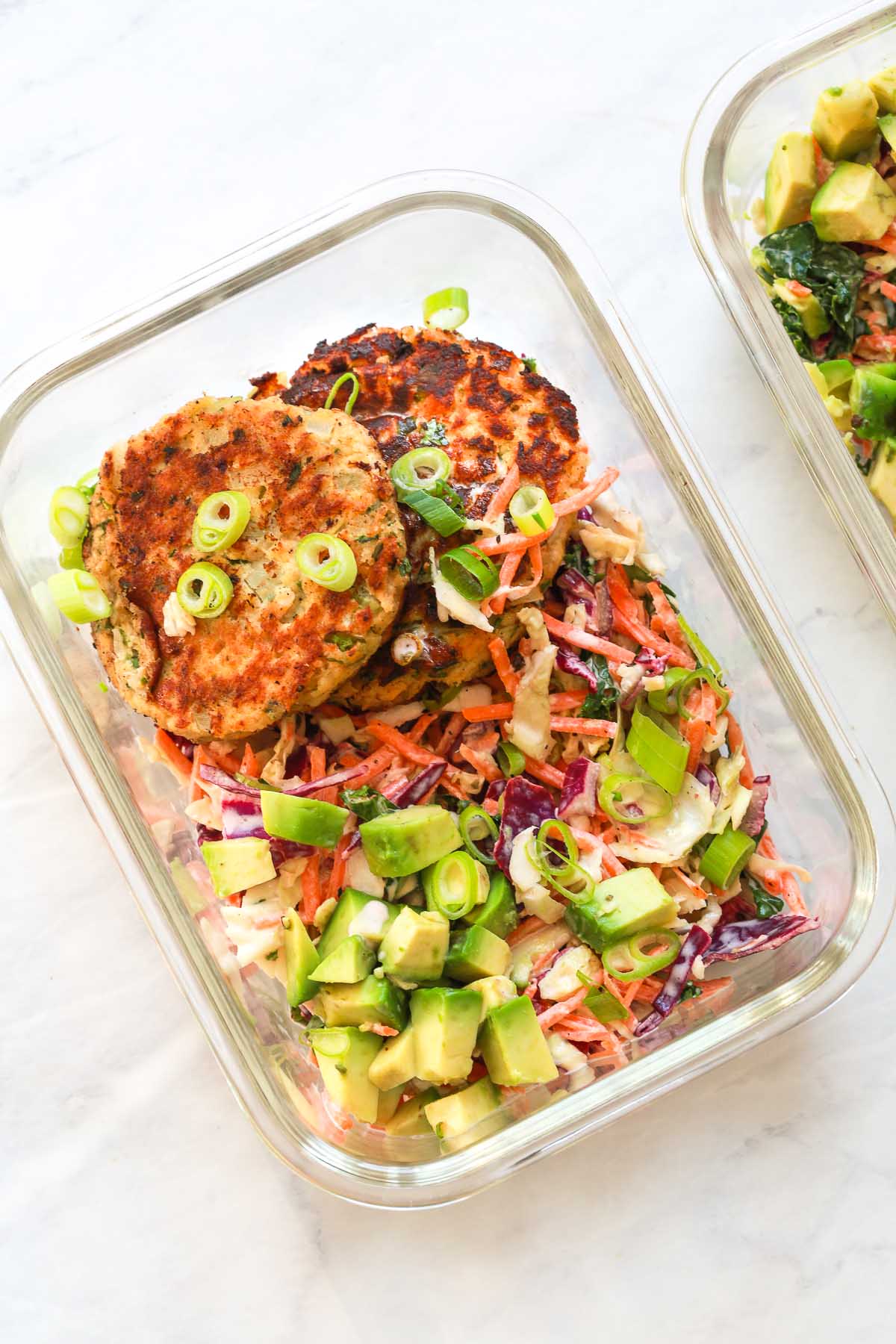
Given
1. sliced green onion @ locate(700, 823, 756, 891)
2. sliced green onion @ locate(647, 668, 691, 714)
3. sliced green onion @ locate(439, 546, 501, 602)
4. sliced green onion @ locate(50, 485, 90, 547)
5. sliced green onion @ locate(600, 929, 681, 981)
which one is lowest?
sliced green onion @ locate(600, 929, 681, 981)

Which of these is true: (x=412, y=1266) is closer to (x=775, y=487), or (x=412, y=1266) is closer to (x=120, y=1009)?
(x=120, y=1009)

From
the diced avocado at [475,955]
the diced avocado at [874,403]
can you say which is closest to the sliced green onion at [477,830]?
the diced avocado at [475,955]

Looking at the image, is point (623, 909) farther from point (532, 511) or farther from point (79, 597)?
point (79, 597)

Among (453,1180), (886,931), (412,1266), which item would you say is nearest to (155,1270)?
(412,1266)

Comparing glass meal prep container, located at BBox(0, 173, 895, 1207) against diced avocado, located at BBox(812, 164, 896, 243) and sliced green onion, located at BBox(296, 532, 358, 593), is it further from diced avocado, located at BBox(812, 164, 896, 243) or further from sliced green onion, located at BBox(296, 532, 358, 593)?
sliced green onion, located at BBox(296, 532, 358, 593)

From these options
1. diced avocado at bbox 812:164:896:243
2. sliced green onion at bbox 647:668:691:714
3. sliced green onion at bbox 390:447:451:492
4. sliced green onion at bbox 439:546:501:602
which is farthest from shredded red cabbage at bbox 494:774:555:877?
diced avocado at bbox 812:164:896:243

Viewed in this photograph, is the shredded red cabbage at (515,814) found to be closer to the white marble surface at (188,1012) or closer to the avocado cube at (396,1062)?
the avocado cube at (396,1062)
